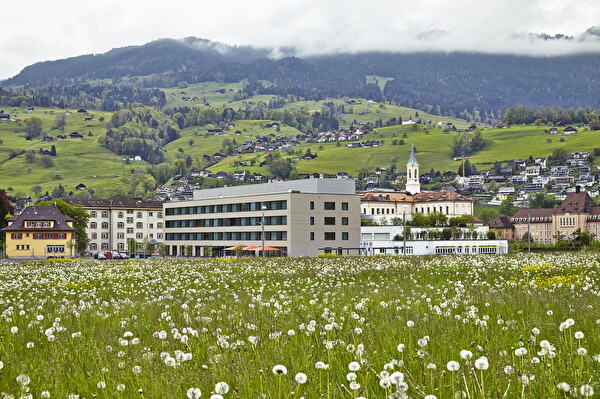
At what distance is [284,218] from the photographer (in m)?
97.2

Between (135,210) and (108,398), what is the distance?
154 meters

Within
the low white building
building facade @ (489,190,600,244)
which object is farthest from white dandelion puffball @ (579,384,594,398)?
building facade @ (489,190,600,244)

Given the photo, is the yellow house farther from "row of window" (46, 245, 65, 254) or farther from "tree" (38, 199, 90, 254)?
"tree" (38, 199, 90, 254)

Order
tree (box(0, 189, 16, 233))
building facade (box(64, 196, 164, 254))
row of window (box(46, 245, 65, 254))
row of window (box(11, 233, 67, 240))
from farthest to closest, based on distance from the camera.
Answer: building facade (box(64, 196, 164, 254)), row of window (box(46, 245, 65, 254)), tree (box(0, 189, 16, 233)), row of window (box(11, 233, 67, 240))

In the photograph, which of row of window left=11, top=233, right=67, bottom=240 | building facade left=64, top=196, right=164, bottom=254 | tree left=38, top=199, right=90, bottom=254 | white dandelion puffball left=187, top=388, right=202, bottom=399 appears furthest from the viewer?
building facade left=64, top=196, right=164, bottom=254

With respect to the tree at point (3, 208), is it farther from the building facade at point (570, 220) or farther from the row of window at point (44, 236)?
the building facade at point (570, 220)

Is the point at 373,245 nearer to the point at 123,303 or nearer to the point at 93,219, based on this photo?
the point at 93,219

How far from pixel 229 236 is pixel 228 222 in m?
2.63

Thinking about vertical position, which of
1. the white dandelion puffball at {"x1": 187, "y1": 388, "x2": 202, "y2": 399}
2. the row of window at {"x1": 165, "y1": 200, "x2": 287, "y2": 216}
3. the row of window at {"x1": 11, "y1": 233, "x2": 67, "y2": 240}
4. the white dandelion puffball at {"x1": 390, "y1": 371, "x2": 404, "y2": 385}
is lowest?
the row of window at {"x1": 11, "y1": 233, "x2": 67, "y2": 240}

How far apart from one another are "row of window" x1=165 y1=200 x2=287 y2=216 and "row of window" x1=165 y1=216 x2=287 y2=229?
155cm

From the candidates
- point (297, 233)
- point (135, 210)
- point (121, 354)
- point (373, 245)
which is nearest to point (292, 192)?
point (297, 233)

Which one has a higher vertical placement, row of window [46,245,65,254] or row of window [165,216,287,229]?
row of window [165,216,287,229]

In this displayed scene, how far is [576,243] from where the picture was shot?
11675cm

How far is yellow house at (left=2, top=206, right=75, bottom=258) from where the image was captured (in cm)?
9050
